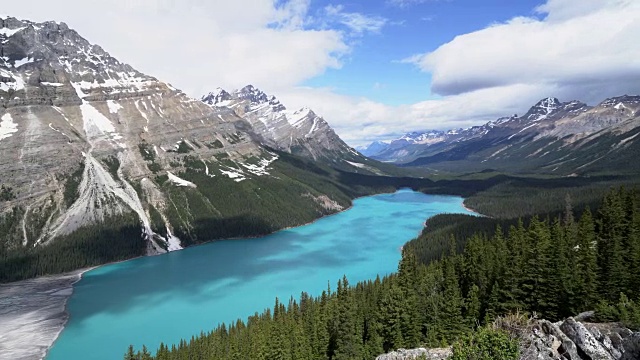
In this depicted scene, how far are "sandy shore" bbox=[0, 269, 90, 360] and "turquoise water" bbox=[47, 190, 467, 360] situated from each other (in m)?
2.68

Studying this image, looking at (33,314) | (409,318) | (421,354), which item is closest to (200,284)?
(33,314)

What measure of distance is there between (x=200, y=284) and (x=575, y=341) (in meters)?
110

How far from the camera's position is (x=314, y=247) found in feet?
552

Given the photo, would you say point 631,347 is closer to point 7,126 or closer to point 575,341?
point 575,341

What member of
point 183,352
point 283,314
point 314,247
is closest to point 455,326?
point 283,314

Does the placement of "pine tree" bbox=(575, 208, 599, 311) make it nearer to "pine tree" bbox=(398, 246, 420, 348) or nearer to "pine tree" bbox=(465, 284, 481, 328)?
Answer: "pine tree" bbox=(465, 284, 481, 328)

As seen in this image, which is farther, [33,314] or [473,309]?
[33,314]

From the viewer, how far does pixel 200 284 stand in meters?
123

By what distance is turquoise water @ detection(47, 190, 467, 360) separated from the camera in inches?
3511

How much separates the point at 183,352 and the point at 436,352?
149 feet

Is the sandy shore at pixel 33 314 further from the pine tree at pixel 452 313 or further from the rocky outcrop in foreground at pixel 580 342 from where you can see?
the rocky outcrop in foreground at pixel 580 342

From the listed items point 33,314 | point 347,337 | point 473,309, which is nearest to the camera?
point 473,309

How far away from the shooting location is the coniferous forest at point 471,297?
44969mm

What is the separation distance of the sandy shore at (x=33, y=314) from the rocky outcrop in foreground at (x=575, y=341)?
83967 millimetres
